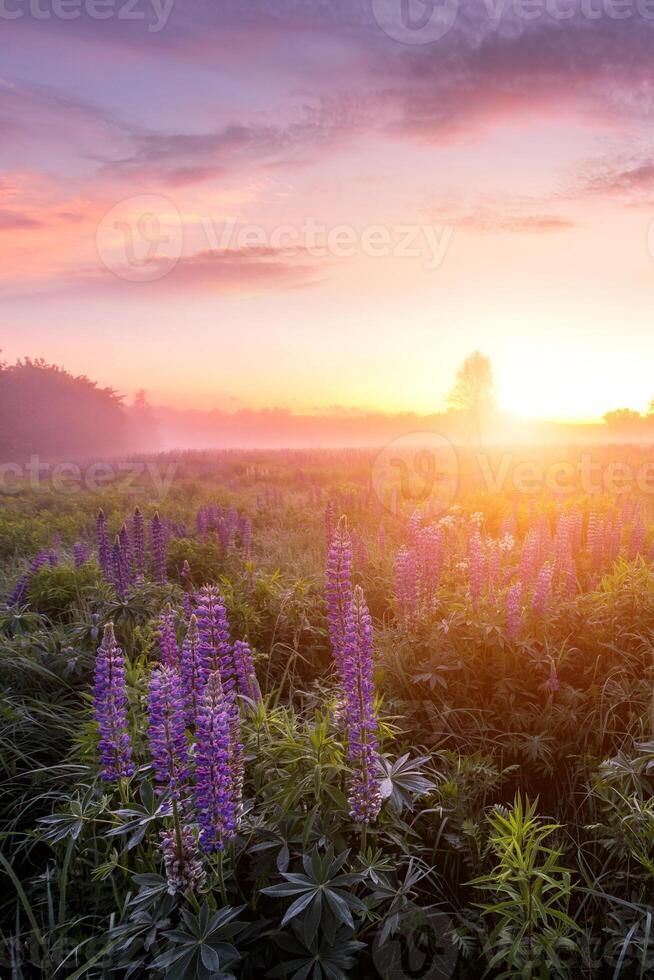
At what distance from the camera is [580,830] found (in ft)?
12.1

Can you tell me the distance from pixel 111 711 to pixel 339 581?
1.16 m

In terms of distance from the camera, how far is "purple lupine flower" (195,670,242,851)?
2107 millimetres

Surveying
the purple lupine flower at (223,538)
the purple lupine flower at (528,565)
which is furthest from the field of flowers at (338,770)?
the purple lupine flower at (223,538)

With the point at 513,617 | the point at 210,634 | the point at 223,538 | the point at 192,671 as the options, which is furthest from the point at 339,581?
the point at 223,538

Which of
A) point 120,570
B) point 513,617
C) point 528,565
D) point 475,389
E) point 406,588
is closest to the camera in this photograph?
point 513,617

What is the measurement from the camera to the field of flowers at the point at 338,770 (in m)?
2.24

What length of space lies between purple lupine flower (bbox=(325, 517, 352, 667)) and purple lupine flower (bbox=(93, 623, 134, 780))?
3.34ft

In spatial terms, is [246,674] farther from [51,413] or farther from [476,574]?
[51,413]

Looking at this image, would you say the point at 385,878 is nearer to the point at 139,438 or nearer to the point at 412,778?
the point at 412,778

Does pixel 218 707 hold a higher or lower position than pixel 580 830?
higher

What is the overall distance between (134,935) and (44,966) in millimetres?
512

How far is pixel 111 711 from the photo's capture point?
2.59 m

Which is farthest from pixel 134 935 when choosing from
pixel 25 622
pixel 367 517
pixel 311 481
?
pixel 311 481

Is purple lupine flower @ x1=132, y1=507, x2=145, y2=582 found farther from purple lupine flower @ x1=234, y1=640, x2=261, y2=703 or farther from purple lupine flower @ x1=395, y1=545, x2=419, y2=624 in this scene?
purple lupine flower @ x1=234, y1=640, x2=261, y2=703
